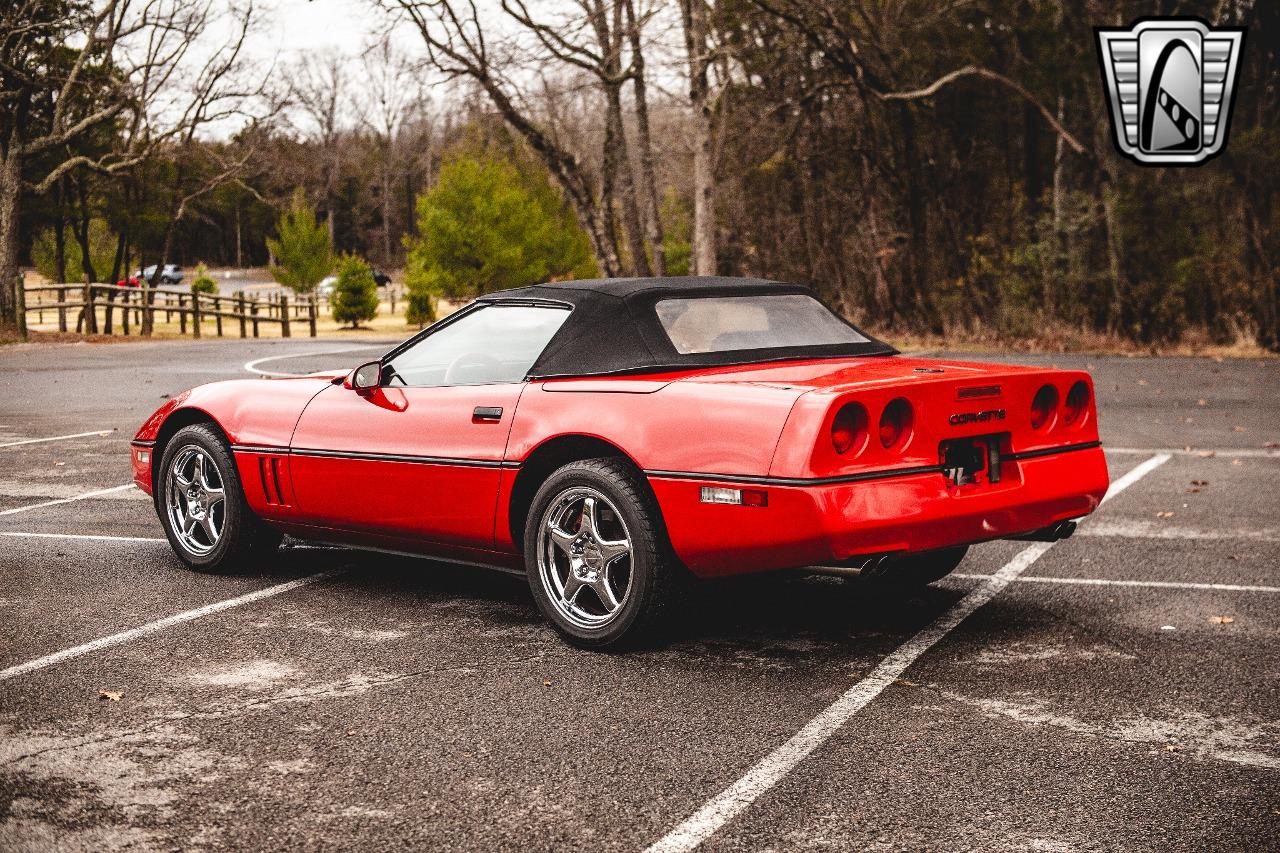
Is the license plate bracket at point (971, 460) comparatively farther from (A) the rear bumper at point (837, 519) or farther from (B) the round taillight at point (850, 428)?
(B) the round taillight at point (850, 428)

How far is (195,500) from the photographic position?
6816 mm

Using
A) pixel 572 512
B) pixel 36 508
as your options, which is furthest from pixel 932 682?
pixel 36 508

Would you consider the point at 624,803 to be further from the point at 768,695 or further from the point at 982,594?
the point at 982,594

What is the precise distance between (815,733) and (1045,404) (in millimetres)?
1904

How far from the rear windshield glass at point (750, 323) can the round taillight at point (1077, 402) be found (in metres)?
0.91

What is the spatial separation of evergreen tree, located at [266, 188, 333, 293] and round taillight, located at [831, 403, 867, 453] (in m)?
52.2

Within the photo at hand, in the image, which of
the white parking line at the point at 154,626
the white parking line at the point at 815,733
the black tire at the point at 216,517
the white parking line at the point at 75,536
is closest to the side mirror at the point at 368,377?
the black tire at the point at 216,517

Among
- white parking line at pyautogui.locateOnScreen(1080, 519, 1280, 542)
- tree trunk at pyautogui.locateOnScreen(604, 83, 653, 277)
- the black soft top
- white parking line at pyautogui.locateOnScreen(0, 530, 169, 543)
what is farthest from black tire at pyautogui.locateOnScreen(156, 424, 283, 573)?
tree trunk at pyautogui.locateOnScreen(604, 83, 653, 277)

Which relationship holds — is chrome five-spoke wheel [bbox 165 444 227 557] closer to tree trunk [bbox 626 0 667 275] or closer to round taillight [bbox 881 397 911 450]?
round taillight [bbox 881 397 911 450]

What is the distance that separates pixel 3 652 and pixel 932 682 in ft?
11.1

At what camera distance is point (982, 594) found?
6.23 metres

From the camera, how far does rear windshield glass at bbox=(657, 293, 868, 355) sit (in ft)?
18.4

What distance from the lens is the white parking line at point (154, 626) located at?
5051 mm

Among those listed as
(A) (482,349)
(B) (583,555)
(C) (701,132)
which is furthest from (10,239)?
(B) (583,555)
